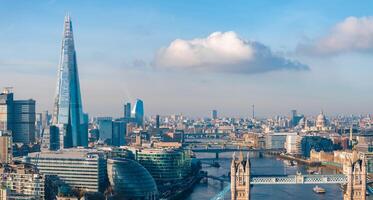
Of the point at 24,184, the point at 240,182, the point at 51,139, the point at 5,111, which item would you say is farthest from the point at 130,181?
the point at 5,111

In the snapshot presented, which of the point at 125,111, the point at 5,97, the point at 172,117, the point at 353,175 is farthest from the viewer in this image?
the point at 172,117

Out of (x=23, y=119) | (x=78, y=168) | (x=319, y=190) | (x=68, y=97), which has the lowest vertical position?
(x=319, y=190)

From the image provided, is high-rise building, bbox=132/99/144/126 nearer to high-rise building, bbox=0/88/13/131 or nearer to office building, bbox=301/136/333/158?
office building, bbox=301/136/333/158

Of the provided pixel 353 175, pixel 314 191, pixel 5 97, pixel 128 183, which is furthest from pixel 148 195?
pixel 5 97

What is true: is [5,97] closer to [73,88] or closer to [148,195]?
[73,88]

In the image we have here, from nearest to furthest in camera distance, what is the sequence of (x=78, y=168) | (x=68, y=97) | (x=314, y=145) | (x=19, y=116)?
(x=78, y=168), (x=68, y=97), (x=19, y=116), (x=314, y=145)

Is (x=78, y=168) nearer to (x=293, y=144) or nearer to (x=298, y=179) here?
(x=298, y=179)

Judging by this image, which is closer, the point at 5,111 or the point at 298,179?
the point at 298,179
